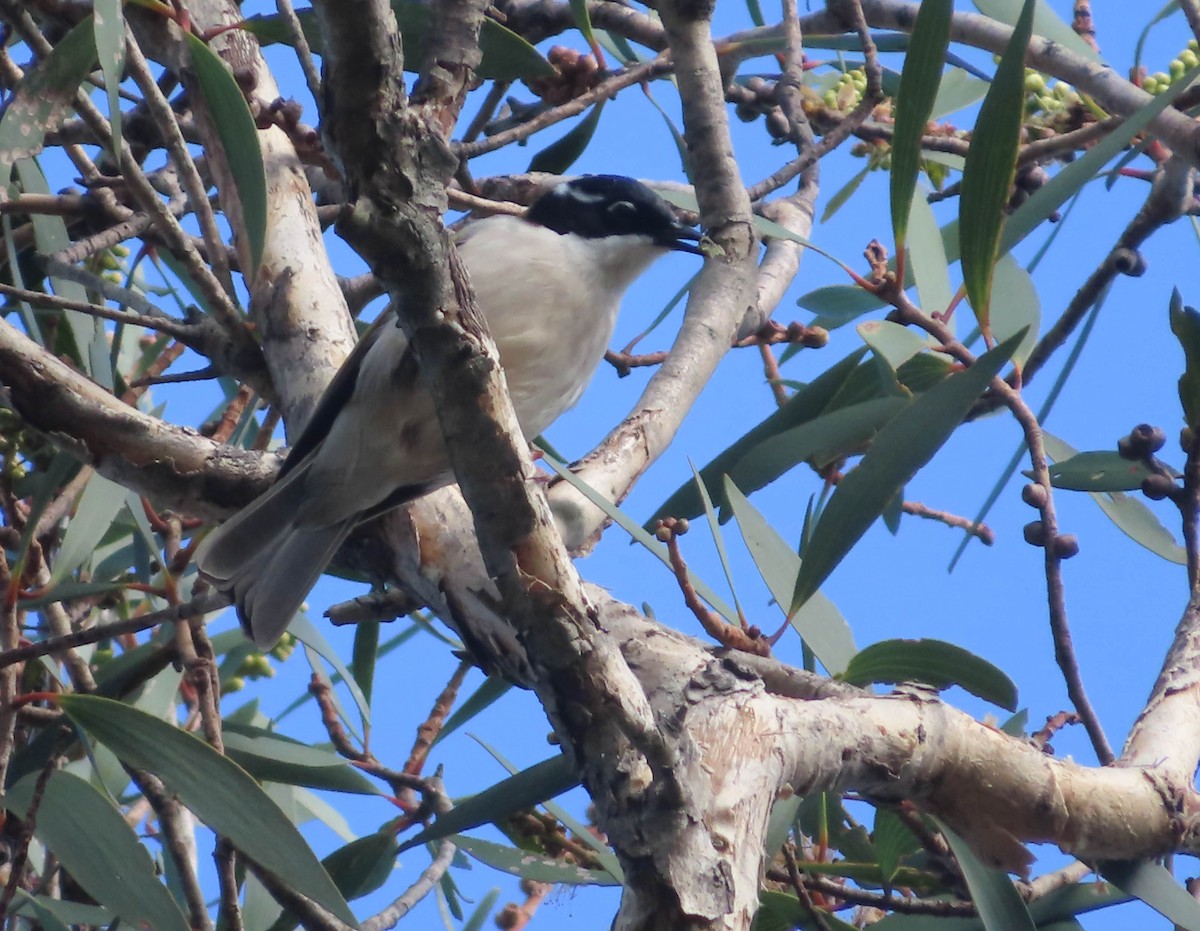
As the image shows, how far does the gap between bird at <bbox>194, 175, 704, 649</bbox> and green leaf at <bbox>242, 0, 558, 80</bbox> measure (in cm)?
41

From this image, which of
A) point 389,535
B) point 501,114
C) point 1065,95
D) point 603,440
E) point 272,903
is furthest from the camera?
point 501,114

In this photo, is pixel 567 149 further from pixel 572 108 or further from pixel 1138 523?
pixel 1138 523

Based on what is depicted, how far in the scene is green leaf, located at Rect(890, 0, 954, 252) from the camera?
2.25 meters

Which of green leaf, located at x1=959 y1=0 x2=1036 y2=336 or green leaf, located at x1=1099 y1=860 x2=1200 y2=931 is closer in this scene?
green leaf, located at x1=1099 y1=860 x2=1200 y2=931

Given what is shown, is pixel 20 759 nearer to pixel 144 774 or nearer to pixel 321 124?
pixel 144 774

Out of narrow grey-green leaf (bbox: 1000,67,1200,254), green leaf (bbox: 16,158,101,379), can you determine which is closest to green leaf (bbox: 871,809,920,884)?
narrow grey-green leaf (bbox: 1000,67,1200,254)

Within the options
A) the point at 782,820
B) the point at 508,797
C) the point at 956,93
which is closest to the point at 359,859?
the point at 508,797

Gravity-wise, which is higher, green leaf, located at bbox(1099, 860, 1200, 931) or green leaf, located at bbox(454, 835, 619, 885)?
green leaf, located at bbox(454, 835, 619, 885)

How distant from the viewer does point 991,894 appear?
2.04 m

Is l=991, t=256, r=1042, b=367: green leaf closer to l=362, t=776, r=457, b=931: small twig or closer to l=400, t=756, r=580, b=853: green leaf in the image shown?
l=400, t=756, r=580, b=853: green leaf

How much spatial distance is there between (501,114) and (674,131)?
69cm

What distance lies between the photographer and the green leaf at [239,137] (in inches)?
89.3

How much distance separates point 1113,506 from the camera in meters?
2.99

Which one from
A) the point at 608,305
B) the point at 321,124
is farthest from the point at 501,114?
the point at 321,124
